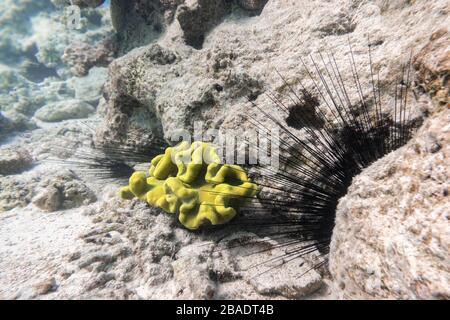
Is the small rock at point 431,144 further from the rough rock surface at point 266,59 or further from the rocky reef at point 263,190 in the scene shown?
the rough rock surface at point 266,59

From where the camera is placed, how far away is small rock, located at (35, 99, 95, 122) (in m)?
9.64

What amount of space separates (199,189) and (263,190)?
1.94 ft

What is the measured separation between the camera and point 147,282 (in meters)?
2.07

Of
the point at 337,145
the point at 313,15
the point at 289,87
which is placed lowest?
the point at 337,145

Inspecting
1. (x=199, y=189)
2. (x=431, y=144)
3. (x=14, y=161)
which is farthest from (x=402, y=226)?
(x=14, y=161)

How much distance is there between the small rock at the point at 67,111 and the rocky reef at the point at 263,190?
218 inches

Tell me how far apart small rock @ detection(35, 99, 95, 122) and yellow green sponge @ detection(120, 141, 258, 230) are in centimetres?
827

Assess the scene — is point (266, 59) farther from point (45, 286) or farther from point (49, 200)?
point (49, 200)

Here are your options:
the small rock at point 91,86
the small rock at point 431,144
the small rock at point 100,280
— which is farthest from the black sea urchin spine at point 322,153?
the small rock at point 91,86

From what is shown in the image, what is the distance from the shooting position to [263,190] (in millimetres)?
2461

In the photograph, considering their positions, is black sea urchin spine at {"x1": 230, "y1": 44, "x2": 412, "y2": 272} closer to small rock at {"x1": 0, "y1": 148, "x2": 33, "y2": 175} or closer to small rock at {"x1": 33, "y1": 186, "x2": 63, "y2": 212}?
small rock at {"x1": 33, "y1": 186, "x2": 63, "y2": 212}

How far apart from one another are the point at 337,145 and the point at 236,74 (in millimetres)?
1438

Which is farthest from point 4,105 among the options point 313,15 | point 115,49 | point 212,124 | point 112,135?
point 313,15

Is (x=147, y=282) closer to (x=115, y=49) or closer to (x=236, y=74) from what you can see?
(x=236, y=74)
